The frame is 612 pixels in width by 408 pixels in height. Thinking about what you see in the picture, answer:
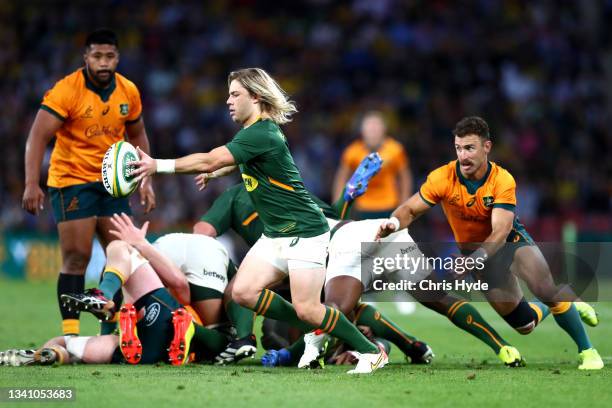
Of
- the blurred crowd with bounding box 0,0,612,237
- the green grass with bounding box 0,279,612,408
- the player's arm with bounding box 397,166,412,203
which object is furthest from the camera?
the blurred crowd with bounding box 0,0,612,237

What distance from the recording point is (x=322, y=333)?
279 inches

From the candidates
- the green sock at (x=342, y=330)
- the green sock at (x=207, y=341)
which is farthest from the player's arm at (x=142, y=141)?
the green sock at (x=342, y=330)

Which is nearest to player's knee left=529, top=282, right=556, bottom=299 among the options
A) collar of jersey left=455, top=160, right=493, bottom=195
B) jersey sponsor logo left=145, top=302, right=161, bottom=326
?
collar of jersey left=455, top=160, right=493, bottom=195

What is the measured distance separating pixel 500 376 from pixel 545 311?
1.43 meters

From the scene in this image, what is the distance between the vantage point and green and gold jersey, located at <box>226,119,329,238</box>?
680 cm

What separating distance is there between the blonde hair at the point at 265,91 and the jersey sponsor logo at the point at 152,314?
1.58 metres

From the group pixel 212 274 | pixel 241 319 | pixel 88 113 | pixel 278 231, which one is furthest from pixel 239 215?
pixel 278 231

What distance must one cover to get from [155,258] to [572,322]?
Answer: 3.05 m

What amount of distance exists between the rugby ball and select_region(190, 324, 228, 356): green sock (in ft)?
4.36

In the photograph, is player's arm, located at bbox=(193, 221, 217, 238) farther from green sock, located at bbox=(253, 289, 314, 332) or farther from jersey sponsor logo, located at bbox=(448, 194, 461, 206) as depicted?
jersey sponsor logo, located at bbox=(448, 194, 461, 206)

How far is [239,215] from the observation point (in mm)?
8734

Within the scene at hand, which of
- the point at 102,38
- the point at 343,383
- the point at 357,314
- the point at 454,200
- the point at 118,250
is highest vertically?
the point at 102,38

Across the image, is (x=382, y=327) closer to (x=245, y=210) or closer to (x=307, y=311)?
(x=307, y=311)

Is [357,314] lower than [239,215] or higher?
lower
